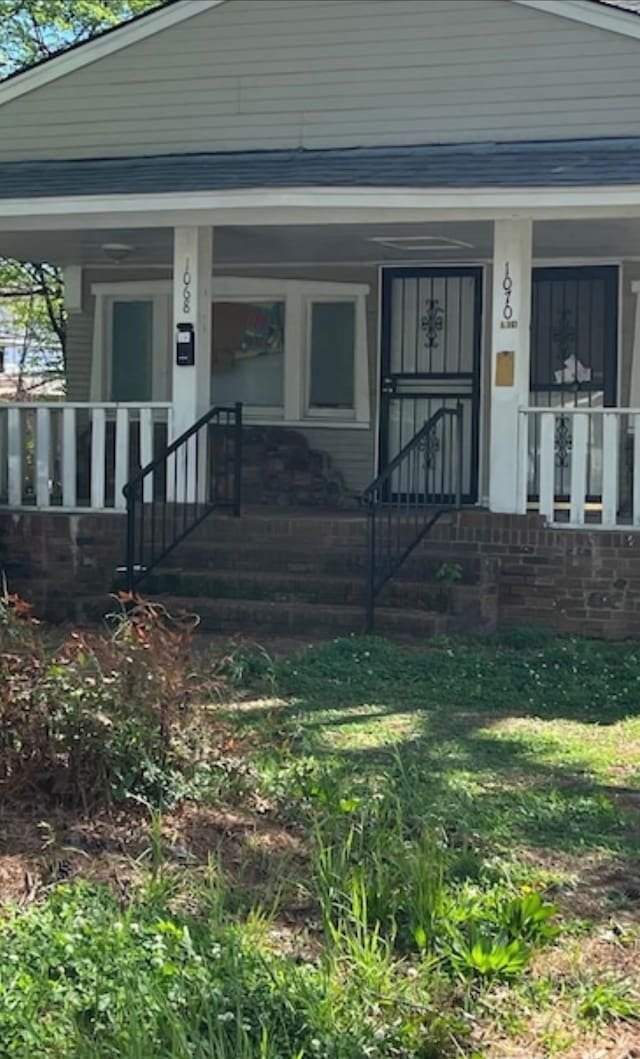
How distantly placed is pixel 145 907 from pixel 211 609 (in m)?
5.76

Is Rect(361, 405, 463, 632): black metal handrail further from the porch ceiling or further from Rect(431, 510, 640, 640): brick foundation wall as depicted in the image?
the porch ceiling

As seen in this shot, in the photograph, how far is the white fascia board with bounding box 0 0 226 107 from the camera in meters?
12.4

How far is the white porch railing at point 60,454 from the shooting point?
37.2ft

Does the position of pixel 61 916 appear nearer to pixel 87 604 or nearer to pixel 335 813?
pixel 335 813

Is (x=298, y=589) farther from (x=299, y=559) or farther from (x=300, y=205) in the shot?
(x=300, y=205)

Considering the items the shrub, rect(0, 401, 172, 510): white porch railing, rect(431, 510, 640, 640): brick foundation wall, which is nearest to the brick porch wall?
rect(431, 510, 640, 640): brick foundation wall

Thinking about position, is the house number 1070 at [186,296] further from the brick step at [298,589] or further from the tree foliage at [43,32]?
the tree foliage at [43,32]

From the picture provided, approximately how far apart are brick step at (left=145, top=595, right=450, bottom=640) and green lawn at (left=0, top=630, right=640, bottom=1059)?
8.89 feet

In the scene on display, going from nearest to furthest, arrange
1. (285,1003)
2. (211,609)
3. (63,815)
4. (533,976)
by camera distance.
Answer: (285,1003) < (533,976) < (63,815) < (211,609)

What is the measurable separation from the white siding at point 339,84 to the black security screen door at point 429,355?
1734mm

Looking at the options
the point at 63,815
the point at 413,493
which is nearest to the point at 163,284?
the point at 413,493

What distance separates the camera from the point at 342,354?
1380 cm

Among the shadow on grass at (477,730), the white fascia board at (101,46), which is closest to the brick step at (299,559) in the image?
the shadow on grass at (477,730)

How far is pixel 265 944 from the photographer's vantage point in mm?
4137
